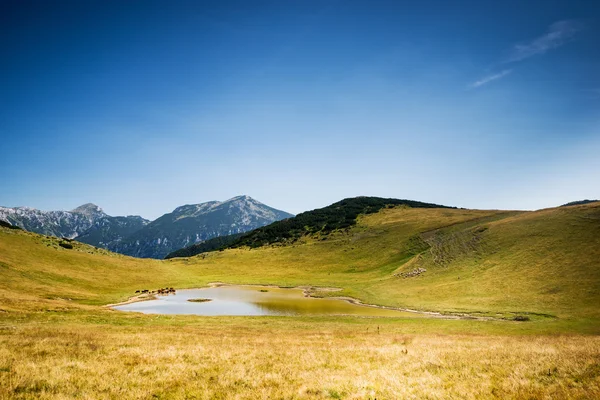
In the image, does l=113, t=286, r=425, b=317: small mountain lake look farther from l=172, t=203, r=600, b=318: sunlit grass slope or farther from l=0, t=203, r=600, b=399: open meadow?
l=172, t=203, r=600, b=318: sunlit grass slope

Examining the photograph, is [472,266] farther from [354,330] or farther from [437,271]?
[354,330]

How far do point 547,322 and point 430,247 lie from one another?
198 ft

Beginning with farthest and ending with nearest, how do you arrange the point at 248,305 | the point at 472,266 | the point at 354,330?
1. the point at 472,266
2. the point at 248,305
3. the point at 354,330

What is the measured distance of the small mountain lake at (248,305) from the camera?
4859 centimetres

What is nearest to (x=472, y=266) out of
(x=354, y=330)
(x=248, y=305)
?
(x=248, y=305)

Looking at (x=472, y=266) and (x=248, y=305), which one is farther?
(x=472, y=266)

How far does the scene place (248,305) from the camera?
5550cm

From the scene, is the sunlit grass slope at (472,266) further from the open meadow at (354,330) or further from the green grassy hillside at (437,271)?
the open meadow at (354,330)

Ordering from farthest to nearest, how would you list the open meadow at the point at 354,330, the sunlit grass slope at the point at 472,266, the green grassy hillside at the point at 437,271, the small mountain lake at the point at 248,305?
the small mountain lake at the point at 248,305, the green grassy hillside at the point at 437,271, the sunlit grass slope at the point at 472,266, the open meadow at the point at 354,330

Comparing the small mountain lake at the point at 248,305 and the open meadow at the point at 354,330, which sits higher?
the open meadow at the point at 354,330

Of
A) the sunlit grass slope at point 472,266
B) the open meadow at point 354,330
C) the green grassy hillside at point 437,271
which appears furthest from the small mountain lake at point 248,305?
the sunlit grass slope at point 472,266

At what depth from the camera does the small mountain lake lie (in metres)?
48.6

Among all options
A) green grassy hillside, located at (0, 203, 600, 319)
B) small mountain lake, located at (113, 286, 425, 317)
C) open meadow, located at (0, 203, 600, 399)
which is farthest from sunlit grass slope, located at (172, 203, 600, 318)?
small mountain lake, located at (113, 286, 425, 317)

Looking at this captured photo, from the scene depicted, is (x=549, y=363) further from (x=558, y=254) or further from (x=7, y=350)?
(x=558, y=254)
